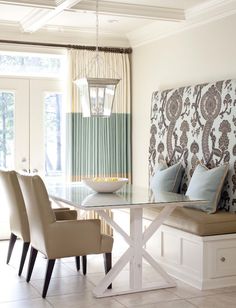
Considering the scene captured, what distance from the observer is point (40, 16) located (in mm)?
5859

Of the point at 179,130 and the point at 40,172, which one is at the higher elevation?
the point at 179,130

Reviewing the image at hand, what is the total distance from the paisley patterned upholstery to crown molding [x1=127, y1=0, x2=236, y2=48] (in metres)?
0.69

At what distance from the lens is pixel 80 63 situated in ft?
23.0

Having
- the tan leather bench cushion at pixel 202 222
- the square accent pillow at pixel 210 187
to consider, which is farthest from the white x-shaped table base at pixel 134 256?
the square accent pillow at pixel 210 187

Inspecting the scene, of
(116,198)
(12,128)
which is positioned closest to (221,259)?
(116,198)

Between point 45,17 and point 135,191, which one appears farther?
point 45,17

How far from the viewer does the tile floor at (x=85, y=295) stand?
14.1 ft

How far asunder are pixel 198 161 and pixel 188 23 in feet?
5.01

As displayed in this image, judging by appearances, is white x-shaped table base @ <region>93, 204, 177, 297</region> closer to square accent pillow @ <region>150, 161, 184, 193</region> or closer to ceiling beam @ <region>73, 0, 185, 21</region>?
square accent pillow @ <region>150, 161, 184, 193</region>

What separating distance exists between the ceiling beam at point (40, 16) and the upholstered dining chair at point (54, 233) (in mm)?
1725

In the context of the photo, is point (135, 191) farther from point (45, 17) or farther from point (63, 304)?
point (45, 17)

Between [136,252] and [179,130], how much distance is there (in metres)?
1.90

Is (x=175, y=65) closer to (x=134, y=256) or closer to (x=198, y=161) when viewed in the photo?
(x=198, y=161)

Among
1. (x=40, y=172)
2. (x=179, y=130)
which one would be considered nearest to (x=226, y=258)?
(x=179, y=130)
